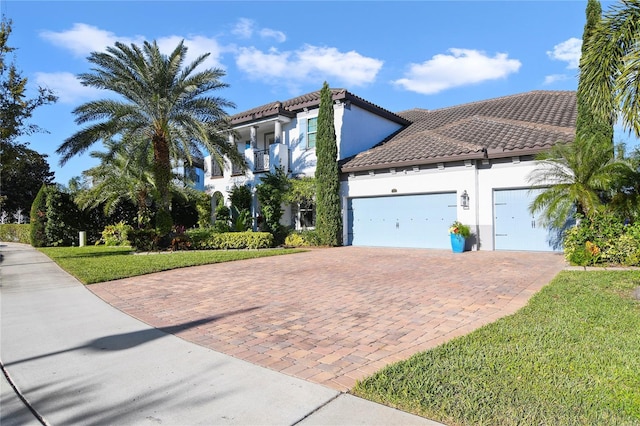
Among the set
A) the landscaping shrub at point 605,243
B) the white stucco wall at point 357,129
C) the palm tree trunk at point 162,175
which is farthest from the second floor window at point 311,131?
the landscaping shrub at point 605,243

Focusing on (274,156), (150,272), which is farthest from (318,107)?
(150,272)

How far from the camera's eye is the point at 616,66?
23.5 ft

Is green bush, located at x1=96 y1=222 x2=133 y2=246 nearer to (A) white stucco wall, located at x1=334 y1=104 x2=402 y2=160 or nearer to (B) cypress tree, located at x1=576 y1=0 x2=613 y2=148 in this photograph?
(A) white stucco wall, located at x1=334 y1=104 x2=402 y2=160

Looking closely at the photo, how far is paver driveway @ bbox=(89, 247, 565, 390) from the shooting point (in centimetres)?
431

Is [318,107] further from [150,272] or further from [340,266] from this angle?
[150,272]

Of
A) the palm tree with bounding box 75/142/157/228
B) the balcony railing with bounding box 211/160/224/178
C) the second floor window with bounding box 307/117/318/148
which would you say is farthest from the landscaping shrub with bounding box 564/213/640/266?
the balcony railing with bounding box 211/160/224/178

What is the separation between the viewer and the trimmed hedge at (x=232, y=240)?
17328mm

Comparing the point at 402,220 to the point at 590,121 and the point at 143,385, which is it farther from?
the point at 143,385

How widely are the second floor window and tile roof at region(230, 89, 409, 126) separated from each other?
75cm

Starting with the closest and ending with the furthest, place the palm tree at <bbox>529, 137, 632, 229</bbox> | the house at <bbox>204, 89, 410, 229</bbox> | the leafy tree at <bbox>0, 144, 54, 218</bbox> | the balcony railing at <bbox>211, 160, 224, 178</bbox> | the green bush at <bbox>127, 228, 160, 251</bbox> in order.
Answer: the palm tree at <bbox>529, 137, 632, 229</bbox>, the green bush at <bbox>127, 228, 160, 251</bbox>, the house at <bbox>204, 89, 410, 229</bbox>, the balcony railing at <bbox>211, 160, 224, 178</bbox>, the leafy tree at <bbox>0, 144, 54, 218</bbox>

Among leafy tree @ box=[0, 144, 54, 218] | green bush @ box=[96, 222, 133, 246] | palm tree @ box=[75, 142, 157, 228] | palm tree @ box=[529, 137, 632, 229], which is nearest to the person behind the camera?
palm tree @ box=[529, 137, 632, 229]

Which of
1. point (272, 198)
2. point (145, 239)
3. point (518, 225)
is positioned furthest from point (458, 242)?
point (145, 239)

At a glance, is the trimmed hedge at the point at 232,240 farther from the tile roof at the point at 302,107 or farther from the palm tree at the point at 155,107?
the tile roof at the point at 302,107

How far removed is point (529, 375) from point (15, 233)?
118ft
